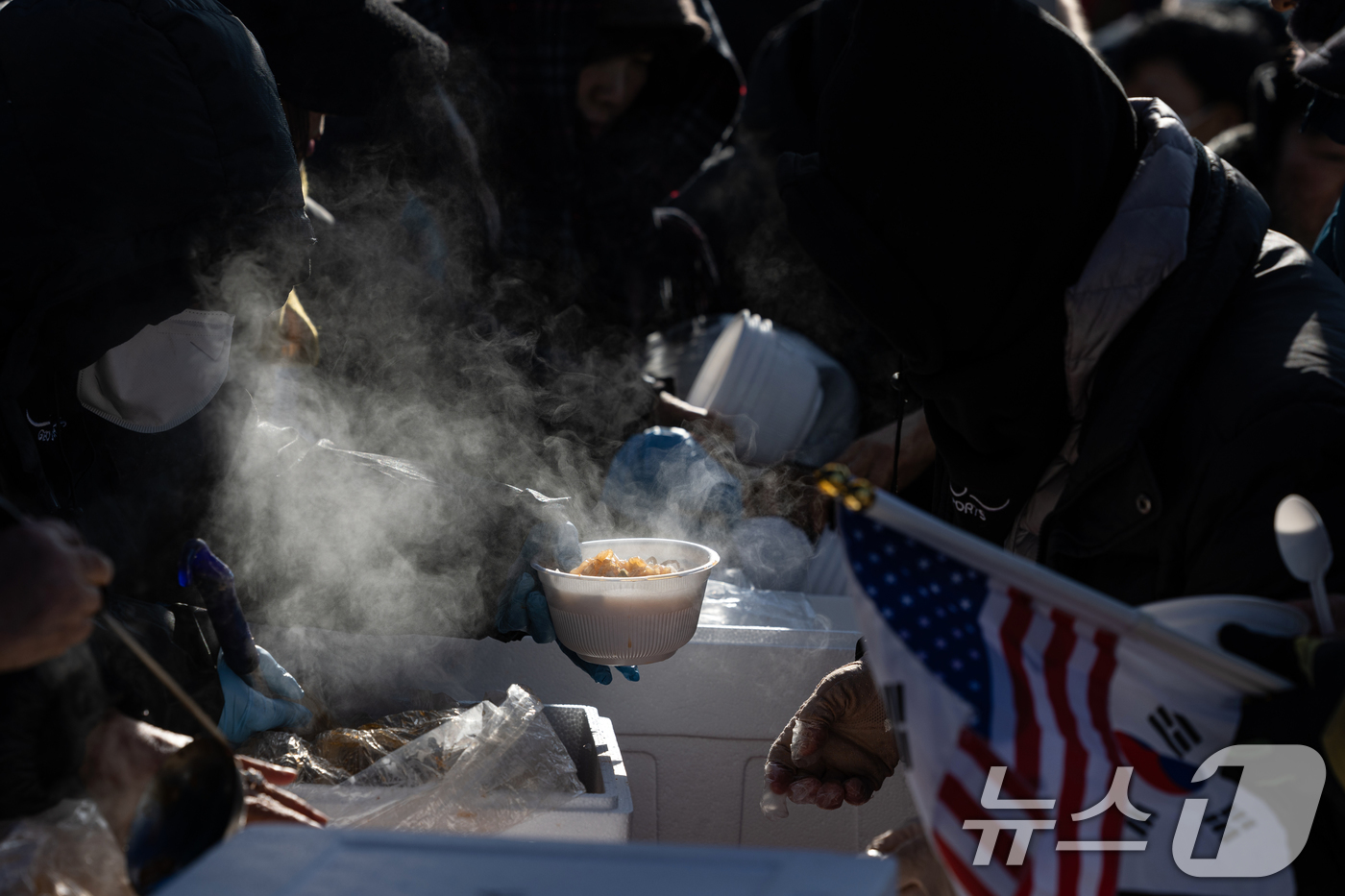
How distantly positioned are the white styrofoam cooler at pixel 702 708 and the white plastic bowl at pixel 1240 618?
A: 52.2 inches

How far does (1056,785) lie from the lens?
110 centimetres

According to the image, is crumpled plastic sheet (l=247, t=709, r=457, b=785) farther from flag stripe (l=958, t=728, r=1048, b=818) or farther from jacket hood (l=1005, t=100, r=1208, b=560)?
jacket hood (l=1005, t=100, r=1208, b=560)

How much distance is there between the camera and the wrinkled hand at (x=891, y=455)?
368 centimetres

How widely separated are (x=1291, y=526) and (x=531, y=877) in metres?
0.95

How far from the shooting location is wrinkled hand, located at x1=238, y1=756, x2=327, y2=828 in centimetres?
126

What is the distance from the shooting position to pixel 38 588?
1021mm

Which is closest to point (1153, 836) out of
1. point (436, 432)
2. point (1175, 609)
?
point (1175, 609)

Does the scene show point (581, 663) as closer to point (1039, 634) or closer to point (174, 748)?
point (174, 748)

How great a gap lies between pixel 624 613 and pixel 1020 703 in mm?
1080

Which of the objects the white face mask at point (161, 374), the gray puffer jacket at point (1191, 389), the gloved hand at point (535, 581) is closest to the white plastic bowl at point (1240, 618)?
the gray puffer jacket at point (1191, 389)

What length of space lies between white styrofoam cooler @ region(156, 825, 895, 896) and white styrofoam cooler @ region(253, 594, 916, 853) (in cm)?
147

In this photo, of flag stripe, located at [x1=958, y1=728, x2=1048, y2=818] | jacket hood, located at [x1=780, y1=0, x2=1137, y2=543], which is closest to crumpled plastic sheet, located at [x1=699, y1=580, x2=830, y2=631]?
jacket hood, located at [x1=780, y1=0, x2=1137, y2=543]

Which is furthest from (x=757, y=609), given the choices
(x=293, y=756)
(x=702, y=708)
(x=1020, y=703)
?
(x=1020, y=703)

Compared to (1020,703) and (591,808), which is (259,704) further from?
(1020,703)
